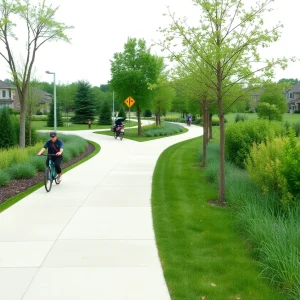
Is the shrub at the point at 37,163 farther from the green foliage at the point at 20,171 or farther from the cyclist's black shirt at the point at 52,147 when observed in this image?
the cyclist's black shirt at the point at 52,147

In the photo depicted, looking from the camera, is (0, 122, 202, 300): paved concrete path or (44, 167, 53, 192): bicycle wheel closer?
(0, 122, 202, 300): paved concrete path

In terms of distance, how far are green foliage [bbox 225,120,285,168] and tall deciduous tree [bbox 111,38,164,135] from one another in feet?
65.7

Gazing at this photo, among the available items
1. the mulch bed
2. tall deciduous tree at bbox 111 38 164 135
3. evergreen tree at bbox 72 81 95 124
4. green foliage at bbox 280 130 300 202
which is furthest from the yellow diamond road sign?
evergreen tree at bbox 72 81 95 124

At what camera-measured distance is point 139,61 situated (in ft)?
113

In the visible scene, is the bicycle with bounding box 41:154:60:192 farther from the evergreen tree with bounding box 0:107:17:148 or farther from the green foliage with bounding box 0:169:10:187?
the evergreen tree with bounding box 0:107:17:148

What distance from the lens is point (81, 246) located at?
656 centimetres

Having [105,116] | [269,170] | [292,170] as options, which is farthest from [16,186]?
[105,116]

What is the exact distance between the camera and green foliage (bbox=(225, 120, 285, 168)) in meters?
14.0

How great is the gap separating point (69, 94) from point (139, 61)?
45980 millimetres

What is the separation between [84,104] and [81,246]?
175 feet

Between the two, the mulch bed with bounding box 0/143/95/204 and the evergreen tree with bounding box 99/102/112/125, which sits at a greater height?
the evergreen tree with bounding box 99/102/112/125

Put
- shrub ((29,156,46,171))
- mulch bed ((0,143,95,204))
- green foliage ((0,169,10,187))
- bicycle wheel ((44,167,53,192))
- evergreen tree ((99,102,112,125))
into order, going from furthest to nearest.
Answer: evergreen tree ((99,102,112,125))
shrub ((29,156,46,171))
green foliage ((0,169,10,187))
bicycle wheel ((44,167,53,192))
mulch bed ((0,143,95,204))

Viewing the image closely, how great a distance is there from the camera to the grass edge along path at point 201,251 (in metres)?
4.97

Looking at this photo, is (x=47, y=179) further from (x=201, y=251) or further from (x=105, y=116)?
(x=105, y=116)
